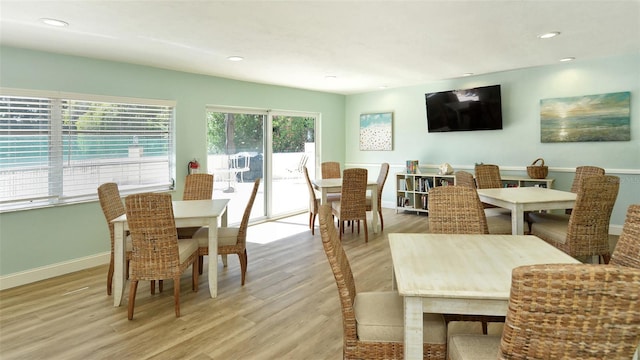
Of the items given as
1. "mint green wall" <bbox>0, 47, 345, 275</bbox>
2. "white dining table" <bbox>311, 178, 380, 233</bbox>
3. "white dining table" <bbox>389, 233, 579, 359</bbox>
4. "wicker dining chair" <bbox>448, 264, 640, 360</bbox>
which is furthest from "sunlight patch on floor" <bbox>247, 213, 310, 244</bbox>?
"wicker dining chair" <bbox>448, 264, 640, 360</bbox>

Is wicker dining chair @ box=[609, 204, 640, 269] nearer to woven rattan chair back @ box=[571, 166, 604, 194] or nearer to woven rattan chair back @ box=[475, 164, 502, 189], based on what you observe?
woven rattan chair back @ box=[571, 166, 604, 194]

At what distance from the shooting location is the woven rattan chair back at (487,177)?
193 inches

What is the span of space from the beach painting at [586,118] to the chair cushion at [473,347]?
185 inches

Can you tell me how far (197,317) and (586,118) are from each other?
545 cm

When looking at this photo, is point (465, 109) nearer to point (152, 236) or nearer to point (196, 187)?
point (196, 187)

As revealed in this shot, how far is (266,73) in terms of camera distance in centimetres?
520

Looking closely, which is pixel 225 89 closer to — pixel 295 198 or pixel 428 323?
pixel 295 198

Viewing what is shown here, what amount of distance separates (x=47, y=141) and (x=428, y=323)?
410cm

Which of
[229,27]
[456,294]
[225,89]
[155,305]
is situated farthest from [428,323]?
[225,89]

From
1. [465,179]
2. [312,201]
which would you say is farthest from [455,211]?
[312,201]

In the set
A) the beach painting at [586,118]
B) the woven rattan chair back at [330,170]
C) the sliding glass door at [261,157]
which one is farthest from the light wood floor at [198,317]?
the beach painting at [586,118]

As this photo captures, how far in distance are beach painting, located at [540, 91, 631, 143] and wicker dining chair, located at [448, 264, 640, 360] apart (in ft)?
16.1

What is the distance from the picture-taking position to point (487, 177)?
493 cm

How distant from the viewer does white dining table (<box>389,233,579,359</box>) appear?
1.36 metres
